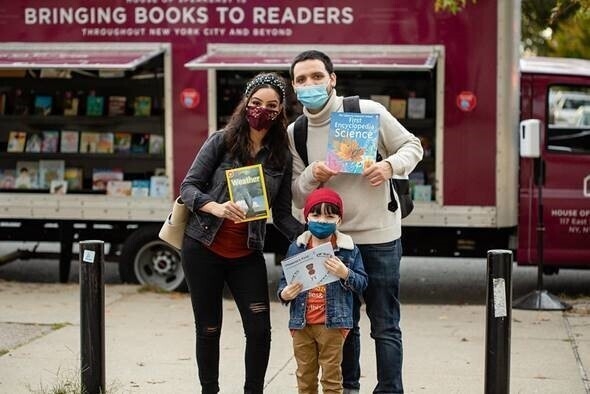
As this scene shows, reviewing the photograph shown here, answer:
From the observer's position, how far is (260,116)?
581 cm

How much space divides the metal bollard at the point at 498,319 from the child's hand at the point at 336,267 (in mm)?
698

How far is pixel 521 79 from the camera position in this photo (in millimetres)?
10594

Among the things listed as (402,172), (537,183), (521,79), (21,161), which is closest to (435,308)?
(537,183)

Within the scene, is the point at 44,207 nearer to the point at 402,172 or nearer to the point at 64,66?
the point at 64,66

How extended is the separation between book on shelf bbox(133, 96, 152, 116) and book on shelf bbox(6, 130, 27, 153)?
1.17 metres

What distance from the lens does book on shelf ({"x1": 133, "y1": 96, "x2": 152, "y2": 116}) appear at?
1105 cm

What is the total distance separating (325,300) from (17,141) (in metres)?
6.41

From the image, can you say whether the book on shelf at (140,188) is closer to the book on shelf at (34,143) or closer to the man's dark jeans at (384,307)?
the book on shelf at (34,143)

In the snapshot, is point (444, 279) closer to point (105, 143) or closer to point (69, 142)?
point (105, 143)

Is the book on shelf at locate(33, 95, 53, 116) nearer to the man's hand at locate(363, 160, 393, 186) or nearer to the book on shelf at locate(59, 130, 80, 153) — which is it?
the book on shelf at locate(59, 130, 80, 153)

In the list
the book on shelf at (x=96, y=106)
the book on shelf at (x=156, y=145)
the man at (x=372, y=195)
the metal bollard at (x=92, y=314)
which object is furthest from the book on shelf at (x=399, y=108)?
the metal bollard at (x=92, y=314)

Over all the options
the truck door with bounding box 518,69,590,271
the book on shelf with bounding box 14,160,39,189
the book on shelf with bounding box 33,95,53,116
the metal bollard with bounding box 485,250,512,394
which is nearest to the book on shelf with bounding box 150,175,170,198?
the book on shelf with bounding box 14,160,39,189

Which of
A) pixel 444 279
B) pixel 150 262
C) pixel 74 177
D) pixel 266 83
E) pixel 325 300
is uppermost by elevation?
pixel 266 83

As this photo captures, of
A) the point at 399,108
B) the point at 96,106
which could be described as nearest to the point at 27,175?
the point at 96,106
